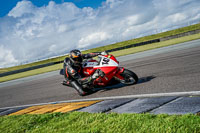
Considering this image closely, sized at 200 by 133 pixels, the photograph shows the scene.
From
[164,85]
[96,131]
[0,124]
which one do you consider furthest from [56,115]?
[164,85]

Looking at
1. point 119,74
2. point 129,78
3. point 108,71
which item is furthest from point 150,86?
point 108,71

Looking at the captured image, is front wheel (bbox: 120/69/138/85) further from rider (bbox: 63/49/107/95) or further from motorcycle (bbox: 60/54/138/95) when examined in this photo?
rider (bbox: 63/49/107/95)

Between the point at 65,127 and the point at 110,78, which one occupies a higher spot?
the point at 110,78

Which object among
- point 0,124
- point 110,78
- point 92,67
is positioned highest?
point 92,67

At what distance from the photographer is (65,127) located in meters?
3.76

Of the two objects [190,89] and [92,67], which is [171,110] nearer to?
[190,89]

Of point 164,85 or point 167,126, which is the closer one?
point 167,126

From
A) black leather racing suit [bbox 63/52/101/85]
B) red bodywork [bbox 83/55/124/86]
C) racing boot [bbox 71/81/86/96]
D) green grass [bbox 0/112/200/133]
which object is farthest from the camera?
black leather racing suit [bbox 63/52/101/85]

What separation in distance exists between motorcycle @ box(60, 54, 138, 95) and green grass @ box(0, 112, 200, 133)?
229 centimetres

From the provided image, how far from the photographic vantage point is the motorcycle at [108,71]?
6.44 m

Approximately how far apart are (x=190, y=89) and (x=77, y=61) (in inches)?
144

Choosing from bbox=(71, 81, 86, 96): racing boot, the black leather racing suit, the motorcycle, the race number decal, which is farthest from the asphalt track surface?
the race number decal

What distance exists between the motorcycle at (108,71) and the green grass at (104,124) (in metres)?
2.29

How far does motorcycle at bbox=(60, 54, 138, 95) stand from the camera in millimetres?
6441
